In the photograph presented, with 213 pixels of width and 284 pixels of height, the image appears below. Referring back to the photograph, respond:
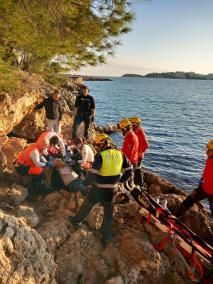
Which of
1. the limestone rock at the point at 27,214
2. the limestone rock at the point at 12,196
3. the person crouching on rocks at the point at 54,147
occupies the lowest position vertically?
the limestone rock at the point at 27,214

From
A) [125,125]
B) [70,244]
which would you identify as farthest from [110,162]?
[125,125]

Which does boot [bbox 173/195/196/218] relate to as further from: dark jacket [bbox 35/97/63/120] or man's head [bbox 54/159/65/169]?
dark jacket [bbox 35/97/63/120]

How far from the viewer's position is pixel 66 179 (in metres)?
8.24

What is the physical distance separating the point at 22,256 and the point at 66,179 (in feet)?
9.66

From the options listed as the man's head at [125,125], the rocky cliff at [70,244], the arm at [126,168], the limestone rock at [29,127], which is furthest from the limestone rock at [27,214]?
the limestone rock at [29,127]

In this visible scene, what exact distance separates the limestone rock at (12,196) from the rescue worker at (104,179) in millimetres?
1453

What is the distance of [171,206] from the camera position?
9.95 meters

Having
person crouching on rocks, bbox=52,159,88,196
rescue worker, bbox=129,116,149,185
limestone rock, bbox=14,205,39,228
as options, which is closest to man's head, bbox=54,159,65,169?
person crouching on rocks, bbox=52,159,88,196

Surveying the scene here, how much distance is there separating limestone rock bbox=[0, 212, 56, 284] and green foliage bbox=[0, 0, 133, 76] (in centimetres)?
568

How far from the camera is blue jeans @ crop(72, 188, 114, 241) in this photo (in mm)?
7066

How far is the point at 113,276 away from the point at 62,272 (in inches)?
44.0

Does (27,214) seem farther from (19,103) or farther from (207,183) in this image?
(19,103)

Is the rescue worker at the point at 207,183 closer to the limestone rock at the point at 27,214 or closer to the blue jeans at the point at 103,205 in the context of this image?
the blue jeans at the point at 103,205

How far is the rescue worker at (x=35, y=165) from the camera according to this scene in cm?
814
